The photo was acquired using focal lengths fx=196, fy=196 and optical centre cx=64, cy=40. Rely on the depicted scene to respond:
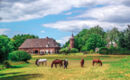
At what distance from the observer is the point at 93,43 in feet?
314

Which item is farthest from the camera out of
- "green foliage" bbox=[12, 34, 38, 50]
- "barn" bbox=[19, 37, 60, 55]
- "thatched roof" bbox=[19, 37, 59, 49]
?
"green foliage" bbox=[12, 34, 38, 50]

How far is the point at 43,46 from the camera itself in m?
94.8

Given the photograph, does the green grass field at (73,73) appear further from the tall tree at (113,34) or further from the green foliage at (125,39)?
the tall tree at (113,34)

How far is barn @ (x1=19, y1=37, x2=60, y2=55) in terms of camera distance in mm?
93812

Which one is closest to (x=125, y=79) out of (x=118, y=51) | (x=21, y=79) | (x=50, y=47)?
(x=21, y=79)

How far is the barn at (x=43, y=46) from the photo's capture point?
93.8 metres

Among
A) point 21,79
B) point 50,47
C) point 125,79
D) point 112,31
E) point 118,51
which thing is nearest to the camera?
point 125,79

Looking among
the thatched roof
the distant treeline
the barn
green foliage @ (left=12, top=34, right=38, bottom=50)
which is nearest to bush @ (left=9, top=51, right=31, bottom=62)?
the distant treeline

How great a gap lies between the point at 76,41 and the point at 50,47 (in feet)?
83.9

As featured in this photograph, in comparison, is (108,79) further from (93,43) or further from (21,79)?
(93,43)

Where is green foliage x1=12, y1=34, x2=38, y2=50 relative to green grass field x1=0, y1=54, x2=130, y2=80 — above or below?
above

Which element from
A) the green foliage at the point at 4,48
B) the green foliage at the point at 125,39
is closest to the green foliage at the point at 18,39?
the green foliage at the point at 125,39

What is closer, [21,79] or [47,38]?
[21,79]

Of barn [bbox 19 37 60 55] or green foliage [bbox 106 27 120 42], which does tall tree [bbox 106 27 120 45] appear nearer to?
green foliage [bbox 106 27 120 42]
